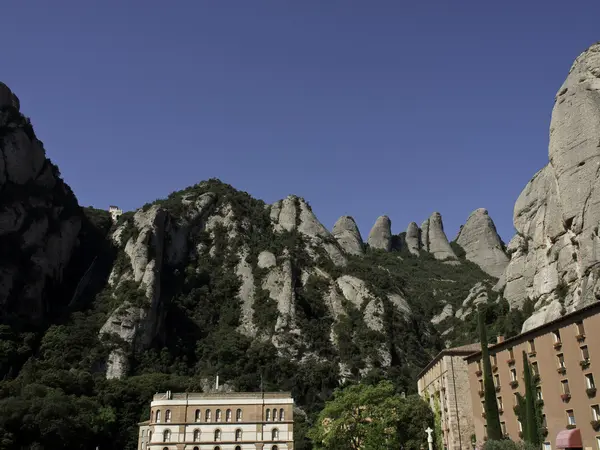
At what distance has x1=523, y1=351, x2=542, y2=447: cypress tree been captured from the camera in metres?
→ 43.9

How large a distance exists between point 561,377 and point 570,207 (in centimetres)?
4383

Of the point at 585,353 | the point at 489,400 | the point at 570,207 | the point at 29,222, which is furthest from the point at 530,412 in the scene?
the point at 29,222

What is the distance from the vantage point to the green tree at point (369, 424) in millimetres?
54500

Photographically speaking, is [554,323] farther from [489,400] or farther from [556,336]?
[489,400]

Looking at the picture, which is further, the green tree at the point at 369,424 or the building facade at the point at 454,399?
the building facade at the point at 454,399

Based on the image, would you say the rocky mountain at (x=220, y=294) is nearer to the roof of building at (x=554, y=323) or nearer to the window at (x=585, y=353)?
the roof of building at (x=554, y=323)

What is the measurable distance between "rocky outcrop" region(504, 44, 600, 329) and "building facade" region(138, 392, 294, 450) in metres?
38.4

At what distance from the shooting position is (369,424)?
55.4 meters

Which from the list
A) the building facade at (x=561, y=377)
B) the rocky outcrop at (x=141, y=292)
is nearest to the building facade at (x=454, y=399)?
the building facade at (x=561, y=377)

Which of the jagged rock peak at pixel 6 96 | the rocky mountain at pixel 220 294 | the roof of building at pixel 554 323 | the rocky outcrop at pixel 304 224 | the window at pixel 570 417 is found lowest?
the window at pixel 570 417

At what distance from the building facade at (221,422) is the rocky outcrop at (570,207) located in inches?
1510

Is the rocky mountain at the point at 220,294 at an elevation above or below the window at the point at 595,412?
above

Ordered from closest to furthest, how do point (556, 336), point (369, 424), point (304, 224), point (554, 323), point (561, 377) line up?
point (561, 377), point (556, 336), point (554, 323), point (369, 424), point (304, 224)

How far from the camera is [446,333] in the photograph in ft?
458
